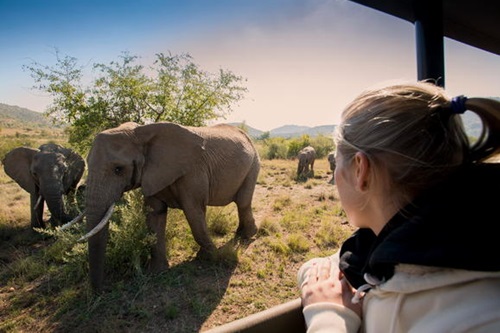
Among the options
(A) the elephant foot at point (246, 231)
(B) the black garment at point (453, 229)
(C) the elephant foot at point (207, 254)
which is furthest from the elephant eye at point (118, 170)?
(B) the black garment at point (453, 229)

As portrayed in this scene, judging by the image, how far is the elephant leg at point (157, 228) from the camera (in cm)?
429

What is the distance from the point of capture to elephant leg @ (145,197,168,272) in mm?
4289

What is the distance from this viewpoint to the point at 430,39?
1.88 metres

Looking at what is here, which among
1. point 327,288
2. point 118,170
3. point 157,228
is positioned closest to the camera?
point 327,288

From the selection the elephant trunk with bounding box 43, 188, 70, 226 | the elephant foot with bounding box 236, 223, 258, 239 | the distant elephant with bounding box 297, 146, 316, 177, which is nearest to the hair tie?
the elephant foot with bounding box 236, 223, 258, 239

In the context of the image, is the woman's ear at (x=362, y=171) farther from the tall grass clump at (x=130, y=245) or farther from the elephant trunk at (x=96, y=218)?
the tall grass clump at (x=130, y=245)

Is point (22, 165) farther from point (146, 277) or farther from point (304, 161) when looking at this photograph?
point (304, 161)

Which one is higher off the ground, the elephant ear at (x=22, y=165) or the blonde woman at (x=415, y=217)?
the blonde woman at (x=415, y=217)

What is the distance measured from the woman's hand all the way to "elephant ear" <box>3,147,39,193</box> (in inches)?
284

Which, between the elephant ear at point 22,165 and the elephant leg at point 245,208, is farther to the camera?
the elephant ear at point 22,165

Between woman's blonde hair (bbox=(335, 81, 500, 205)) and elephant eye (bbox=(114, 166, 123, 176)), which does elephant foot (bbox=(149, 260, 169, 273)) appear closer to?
elephant eye (bbox=(114, 166, 123, 176))

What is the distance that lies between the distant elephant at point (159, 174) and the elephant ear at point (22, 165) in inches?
151

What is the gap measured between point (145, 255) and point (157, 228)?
41cm

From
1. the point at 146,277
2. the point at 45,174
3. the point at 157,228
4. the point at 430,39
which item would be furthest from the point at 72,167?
the point at 430,39
